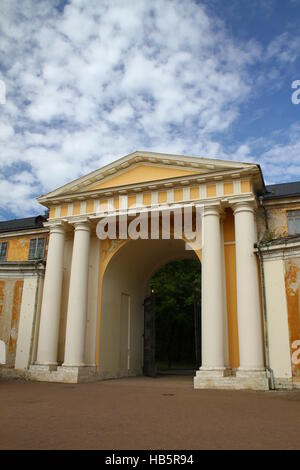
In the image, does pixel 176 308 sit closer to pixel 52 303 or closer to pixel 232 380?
pixel 52 303

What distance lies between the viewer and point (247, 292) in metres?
13.8

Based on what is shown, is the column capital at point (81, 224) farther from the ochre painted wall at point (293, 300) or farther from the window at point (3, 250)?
the ochre painted wall at point (293, 300)

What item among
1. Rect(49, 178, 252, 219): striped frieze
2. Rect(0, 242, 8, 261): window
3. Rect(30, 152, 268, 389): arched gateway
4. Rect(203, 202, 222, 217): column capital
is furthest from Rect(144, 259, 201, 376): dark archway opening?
Rect(203, 202, 222, 217): column capital

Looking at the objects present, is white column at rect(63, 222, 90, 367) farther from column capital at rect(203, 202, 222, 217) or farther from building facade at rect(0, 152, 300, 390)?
column capital at rect(203, 202, 222, 217)

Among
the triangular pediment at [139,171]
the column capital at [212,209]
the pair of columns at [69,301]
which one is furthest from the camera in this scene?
the pair of columns at [69,301]

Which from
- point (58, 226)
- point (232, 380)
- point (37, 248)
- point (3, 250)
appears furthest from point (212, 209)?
point (3, 250)

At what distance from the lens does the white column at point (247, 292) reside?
43.5ft

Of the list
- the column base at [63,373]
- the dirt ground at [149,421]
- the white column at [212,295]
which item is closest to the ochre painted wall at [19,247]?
the column base at [63,373]

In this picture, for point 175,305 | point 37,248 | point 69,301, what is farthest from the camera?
point 175,305

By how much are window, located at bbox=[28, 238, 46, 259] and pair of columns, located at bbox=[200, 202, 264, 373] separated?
31.2 ft

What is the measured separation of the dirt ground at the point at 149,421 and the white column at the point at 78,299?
4408 mm

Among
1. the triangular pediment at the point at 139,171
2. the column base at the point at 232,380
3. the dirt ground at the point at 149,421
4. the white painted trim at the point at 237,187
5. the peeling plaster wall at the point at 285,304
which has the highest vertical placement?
the triangular pediment at the point at 139,171

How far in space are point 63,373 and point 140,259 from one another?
663cm

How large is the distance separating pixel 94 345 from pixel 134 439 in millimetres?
11507
